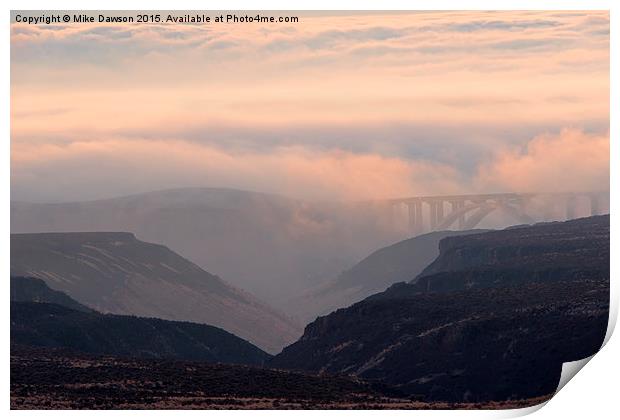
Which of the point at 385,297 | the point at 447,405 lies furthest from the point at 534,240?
the point at 447,405

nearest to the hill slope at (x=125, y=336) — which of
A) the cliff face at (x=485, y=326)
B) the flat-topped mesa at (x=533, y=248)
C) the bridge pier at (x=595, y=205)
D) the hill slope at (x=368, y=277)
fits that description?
the cliff face at (x=485, y=326)

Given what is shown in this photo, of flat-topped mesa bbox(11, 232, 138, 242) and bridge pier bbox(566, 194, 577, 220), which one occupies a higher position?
bridge pier bbox(566, 194, 577, 220)

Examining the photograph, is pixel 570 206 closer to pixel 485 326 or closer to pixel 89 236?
pixel 485 326

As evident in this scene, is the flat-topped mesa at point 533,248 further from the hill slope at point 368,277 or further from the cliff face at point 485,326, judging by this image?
the hill slope at point 368,277

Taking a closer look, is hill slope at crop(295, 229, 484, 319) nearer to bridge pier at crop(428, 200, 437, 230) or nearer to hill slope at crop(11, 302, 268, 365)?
hill slope at crop(11, 302, 268, 365)

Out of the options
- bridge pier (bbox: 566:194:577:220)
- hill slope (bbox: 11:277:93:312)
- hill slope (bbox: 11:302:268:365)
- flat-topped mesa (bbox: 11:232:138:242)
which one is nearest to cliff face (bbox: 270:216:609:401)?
bridge pier (bbox: 566:194:577:220)

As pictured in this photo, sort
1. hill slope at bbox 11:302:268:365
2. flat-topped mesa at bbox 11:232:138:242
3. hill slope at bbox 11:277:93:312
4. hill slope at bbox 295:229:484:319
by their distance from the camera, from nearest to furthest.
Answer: hill slope at bbox 11:302:268:365 < hill slope at bbox 295:229:484:319 < flat-topped mesa at bbox 11:232:138:242 < hill slope at bbox 11:277:93:312
